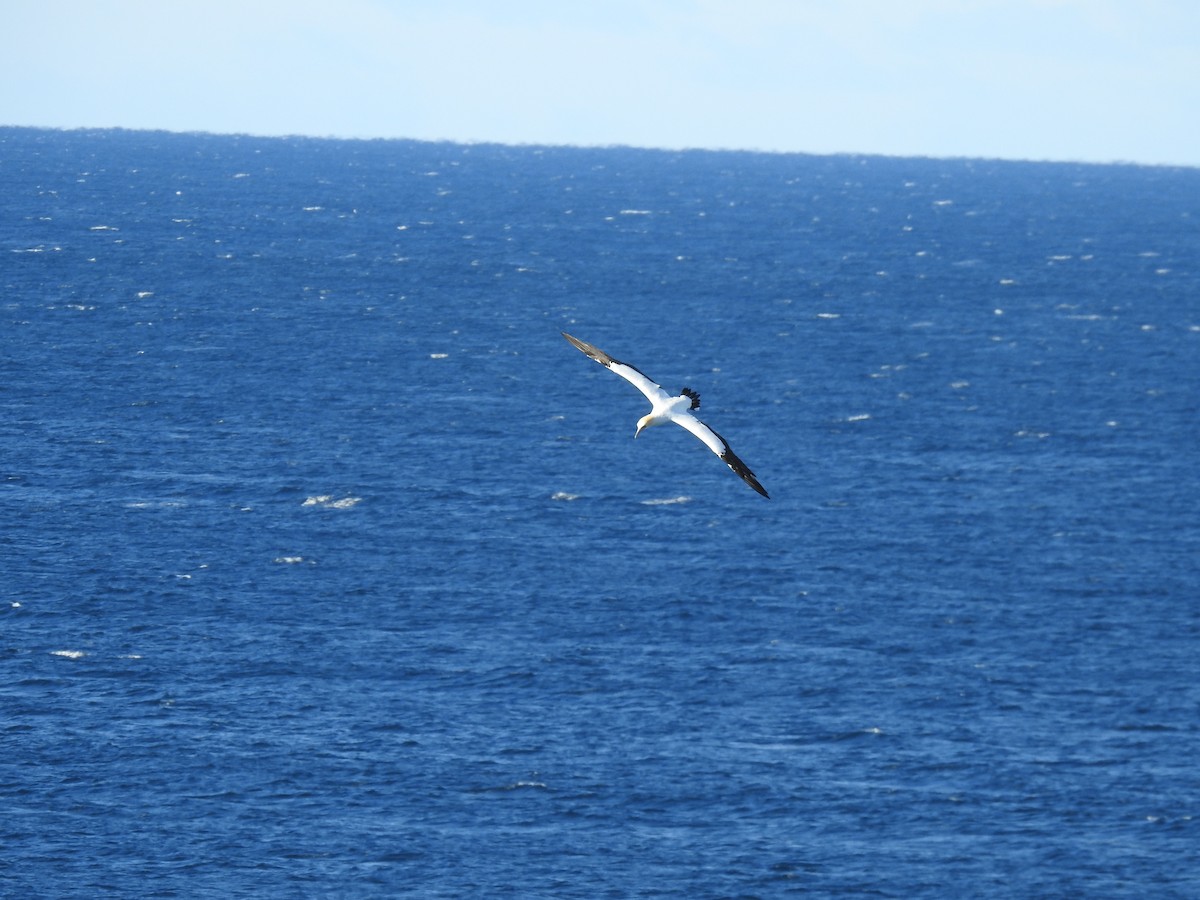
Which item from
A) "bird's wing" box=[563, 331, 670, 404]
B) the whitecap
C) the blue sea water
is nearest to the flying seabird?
"bird's wing" box=[563, 331, 670, 404]

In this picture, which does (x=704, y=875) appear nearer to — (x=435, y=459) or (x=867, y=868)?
(x=867, y=868)

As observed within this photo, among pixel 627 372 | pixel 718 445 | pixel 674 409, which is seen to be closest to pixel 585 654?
pixel 674 409

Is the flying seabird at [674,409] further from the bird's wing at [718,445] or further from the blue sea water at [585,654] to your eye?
the blue sea water at [585,654]

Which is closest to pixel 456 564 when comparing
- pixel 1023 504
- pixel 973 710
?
pixel 973 710

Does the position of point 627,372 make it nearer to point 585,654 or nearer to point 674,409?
point 674,409

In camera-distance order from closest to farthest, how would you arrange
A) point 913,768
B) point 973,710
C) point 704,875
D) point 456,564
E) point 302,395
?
point 704,875
point 913,768
point 973,710
point 456,564
point 302,395

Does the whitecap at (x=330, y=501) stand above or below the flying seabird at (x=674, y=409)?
below

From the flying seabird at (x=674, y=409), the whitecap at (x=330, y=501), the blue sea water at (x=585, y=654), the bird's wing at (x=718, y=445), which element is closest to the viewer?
the bird's wing at (x=718, y=445)

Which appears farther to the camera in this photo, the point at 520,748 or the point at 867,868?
the point at 520,748

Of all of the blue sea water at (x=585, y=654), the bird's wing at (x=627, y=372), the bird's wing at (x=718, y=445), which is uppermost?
the bird's wing at (x=627, y=372)

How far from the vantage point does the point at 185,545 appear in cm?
13600

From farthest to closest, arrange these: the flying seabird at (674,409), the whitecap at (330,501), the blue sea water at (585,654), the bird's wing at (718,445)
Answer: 1. the whitecap at (330,501)
2. the blue sea water at (585,654)
3. the flying seabird at (674,409)
4. the bird's wing at (718,445)

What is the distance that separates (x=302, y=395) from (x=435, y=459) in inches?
1226

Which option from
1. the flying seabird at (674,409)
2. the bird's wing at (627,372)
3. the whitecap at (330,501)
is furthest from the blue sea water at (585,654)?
the bird's wing at (627,372)
